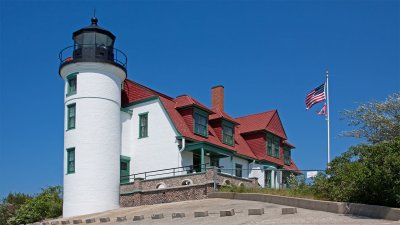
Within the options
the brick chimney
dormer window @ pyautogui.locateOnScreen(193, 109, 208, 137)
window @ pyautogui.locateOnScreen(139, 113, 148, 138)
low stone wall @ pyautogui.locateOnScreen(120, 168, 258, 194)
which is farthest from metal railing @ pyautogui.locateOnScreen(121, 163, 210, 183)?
the brick chimney

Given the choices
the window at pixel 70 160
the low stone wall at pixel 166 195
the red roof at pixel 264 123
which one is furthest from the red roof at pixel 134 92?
the red roof at pixel 264 123

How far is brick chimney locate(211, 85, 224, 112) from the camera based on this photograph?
41938 mm

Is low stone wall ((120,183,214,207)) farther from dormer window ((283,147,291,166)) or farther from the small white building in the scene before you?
dormer window ((283,147,291,166))

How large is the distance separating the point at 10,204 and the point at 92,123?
14.0 m

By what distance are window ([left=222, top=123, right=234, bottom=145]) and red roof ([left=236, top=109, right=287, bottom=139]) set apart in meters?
3.53

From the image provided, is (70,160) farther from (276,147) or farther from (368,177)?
(368,177)

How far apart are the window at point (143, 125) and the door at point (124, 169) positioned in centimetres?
172

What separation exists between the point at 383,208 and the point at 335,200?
10.0 ft

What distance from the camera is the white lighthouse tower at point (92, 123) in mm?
31656

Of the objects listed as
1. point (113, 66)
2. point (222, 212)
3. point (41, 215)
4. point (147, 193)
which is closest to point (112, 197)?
point (147, 193)

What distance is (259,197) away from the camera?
2445 centimetres

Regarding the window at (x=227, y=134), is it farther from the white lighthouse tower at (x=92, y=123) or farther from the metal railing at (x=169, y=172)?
the white lighthouse tower at (x=92, y=123)

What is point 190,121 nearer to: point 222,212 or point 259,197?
point 259,197

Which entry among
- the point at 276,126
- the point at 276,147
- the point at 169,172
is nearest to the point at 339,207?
the point at 169,172
